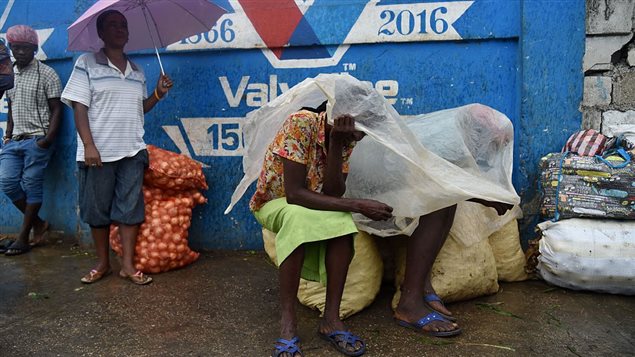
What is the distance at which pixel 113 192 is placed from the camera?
11.5ft

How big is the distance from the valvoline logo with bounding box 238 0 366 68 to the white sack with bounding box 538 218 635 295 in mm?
1865

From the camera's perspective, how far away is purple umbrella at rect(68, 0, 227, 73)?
11.4 ft

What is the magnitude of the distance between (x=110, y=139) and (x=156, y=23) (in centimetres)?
85

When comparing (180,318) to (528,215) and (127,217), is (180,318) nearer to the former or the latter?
(127,217)

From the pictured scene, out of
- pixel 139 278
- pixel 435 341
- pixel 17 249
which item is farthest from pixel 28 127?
pixel 435 341

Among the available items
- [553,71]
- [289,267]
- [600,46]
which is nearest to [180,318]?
[289,267]

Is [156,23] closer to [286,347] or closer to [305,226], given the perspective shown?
[305,226]

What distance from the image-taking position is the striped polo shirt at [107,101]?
333 centimetres

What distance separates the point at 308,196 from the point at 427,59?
1.79 metres

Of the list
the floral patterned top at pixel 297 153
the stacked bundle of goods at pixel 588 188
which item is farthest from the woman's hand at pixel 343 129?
the stacked bundle of goods at pixel 588 188

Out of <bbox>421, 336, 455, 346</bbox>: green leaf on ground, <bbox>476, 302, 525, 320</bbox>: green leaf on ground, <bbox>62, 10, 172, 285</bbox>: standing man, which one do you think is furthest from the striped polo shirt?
<bbox>476, 302, 525, 320</bbox>: green leaf on ground

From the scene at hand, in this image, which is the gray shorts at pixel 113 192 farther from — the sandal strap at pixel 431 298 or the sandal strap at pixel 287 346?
the sandal strap at pixel 431 298

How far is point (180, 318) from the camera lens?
288 cm

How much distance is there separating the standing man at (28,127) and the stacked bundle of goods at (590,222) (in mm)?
3607
